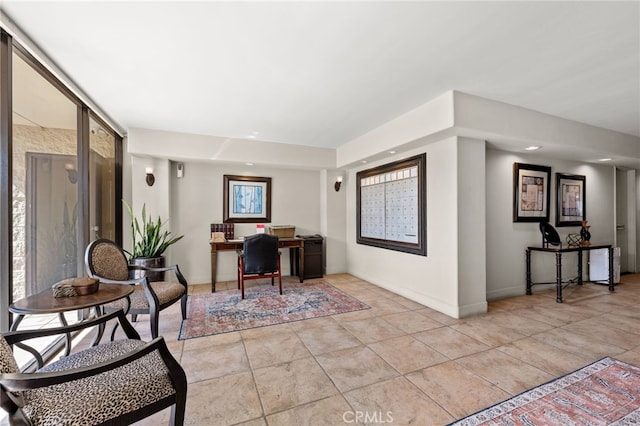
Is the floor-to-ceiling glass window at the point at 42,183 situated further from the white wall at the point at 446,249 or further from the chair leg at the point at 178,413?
the white wall at the point at 446,249

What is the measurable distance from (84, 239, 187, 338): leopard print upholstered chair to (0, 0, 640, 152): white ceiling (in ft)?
5.49

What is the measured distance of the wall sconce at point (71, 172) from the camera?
9.70 ft

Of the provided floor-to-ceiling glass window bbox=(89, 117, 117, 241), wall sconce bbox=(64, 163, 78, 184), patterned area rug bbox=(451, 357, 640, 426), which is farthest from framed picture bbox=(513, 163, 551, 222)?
floor-to-ceiling glass window bbox=(89, 117, 117, 241)

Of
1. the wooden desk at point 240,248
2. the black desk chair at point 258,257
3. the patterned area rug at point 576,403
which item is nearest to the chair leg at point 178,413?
the patterned area rug at point 576,403

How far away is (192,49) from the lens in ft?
7.23

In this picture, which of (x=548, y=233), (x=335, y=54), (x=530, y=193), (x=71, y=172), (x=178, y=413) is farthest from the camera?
(x=530, y=193)

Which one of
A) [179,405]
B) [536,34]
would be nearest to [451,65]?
[536,34]

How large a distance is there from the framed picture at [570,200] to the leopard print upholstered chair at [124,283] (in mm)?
5736

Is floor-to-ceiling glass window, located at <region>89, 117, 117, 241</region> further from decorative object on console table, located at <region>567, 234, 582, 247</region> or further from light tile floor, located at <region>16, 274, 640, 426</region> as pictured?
decorative object on console table, located at <region>567, 234, 582, 247</region>

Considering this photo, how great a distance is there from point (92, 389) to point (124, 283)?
4.98 ft

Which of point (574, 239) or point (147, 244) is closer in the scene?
point (147, 244)

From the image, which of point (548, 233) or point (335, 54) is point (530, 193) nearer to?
point (548, 233)

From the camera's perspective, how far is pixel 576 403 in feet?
5.93

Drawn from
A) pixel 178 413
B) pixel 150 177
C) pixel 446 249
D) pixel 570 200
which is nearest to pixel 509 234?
pixel 446 249
